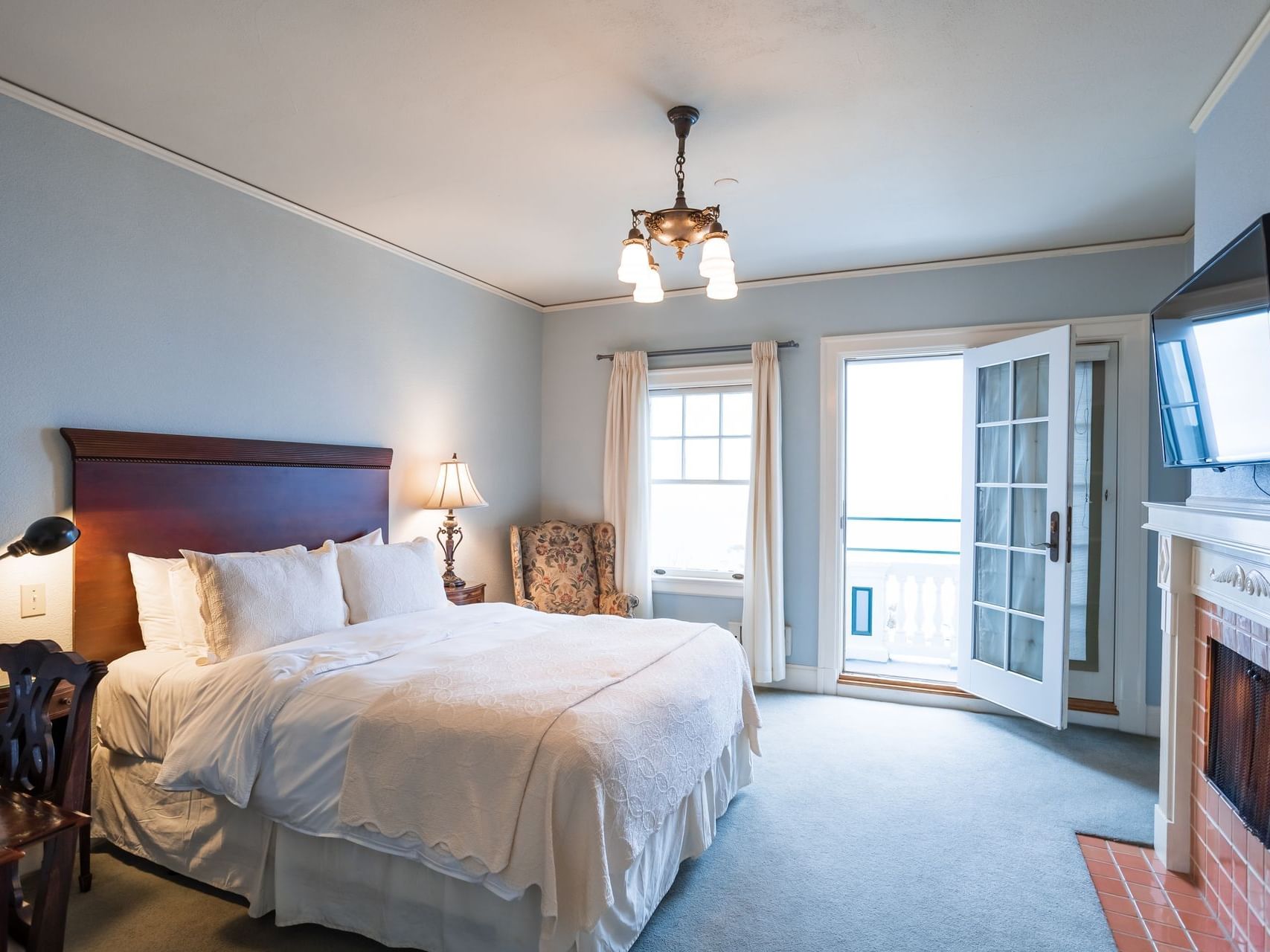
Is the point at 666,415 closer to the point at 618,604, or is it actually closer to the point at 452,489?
the point at 618,604

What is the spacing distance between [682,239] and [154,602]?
7.79 feet

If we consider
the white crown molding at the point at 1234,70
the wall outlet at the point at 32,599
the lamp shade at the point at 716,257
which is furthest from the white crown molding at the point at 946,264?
the wall outlet at the point at 32,599

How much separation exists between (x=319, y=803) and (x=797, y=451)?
3.43 m

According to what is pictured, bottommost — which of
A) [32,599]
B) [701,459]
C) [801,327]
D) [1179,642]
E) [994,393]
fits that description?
[1179,642]

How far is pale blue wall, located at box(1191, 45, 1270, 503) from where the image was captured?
211 centimetres

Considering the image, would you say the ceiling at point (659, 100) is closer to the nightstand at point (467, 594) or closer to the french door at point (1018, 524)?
the french door at point (1018, 524)

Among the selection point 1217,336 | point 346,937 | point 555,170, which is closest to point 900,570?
point 1217,336

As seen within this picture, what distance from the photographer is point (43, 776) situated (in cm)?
163

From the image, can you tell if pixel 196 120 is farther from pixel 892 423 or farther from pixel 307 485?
pixel 892 423

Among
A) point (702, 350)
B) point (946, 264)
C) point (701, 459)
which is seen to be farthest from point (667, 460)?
point (946, 264)

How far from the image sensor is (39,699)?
169cm

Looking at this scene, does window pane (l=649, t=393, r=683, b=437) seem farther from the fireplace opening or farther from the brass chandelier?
the fireplace opening

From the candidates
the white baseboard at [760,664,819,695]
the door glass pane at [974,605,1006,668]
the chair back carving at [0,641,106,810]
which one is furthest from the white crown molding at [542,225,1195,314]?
Result: the chair back carving at [0,641,106,810]

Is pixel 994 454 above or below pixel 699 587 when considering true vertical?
above
